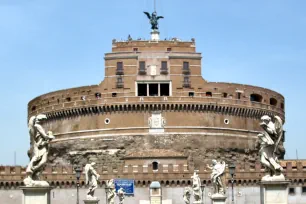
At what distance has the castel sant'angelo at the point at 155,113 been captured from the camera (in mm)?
79438

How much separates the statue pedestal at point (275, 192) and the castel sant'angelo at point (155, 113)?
60.2m

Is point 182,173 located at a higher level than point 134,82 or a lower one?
lower

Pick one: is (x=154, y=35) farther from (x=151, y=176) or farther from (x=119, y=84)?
(x=151, y=176)

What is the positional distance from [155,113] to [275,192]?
62707mm

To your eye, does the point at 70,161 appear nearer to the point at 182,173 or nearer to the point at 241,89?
the point at 182,173

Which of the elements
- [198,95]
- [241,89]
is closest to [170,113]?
[198,95]

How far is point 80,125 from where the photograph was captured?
82250mm

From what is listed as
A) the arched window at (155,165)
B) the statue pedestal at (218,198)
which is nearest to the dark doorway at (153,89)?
the arched window at (155,165)

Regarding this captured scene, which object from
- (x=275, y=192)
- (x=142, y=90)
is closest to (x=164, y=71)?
(x=142, y=90)

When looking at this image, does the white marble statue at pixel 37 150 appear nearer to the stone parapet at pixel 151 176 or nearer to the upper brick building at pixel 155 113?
the stone parapet at pixel 151 176

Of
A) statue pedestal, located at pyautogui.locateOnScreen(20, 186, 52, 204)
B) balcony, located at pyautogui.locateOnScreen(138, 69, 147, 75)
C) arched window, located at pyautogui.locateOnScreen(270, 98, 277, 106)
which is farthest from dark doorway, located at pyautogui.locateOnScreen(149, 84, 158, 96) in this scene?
statue pedestal, located at pyautogui.locateOnScreen(20, 186, 52, 204)

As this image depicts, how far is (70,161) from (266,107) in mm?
21645

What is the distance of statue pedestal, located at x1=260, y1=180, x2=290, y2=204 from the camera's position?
16906mm

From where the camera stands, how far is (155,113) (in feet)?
261
